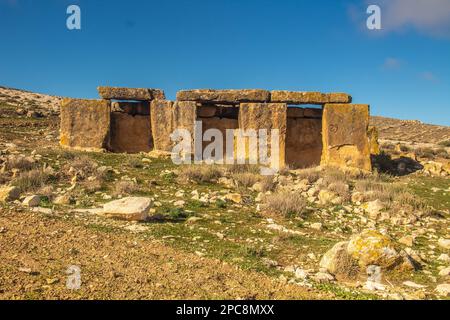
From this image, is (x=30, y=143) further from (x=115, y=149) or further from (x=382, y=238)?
(x=382, y=238)

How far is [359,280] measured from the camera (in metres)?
4.85

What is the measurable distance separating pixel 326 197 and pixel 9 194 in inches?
236

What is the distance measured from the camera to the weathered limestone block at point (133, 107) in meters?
13.4

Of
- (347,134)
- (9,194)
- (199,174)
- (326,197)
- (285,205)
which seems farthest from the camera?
(347,134)

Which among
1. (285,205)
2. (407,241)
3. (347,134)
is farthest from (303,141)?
(407,241)

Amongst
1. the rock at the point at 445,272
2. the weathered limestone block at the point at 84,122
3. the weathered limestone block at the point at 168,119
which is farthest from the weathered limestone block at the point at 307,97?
the rock at the point at 445,272

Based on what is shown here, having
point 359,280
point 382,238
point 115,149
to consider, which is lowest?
point 359,280

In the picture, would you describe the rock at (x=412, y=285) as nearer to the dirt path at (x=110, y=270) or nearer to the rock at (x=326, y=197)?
the dirt path at (x=110, y=270)

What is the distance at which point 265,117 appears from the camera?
12.5 meters

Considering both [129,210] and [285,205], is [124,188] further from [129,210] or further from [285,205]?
[285,205]

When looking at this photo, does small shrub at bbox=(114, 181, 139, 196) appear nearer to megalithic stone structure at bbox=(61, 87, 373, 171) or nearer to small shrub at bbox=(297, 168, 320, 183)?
megalithic stone structure at bbox=(61, 87, 373, 171)

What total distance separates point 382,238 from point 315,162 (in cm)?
814

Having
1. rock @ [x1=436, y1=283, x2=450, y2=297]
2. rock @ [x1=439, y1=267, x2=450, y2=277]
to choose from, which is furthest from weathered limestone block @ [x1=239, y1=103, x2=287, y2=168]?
rock @ [x1=436, y1=283, x2=450, y2=297]

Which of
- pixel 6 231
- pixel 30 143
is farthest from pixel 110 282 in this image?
pixel 30 143
